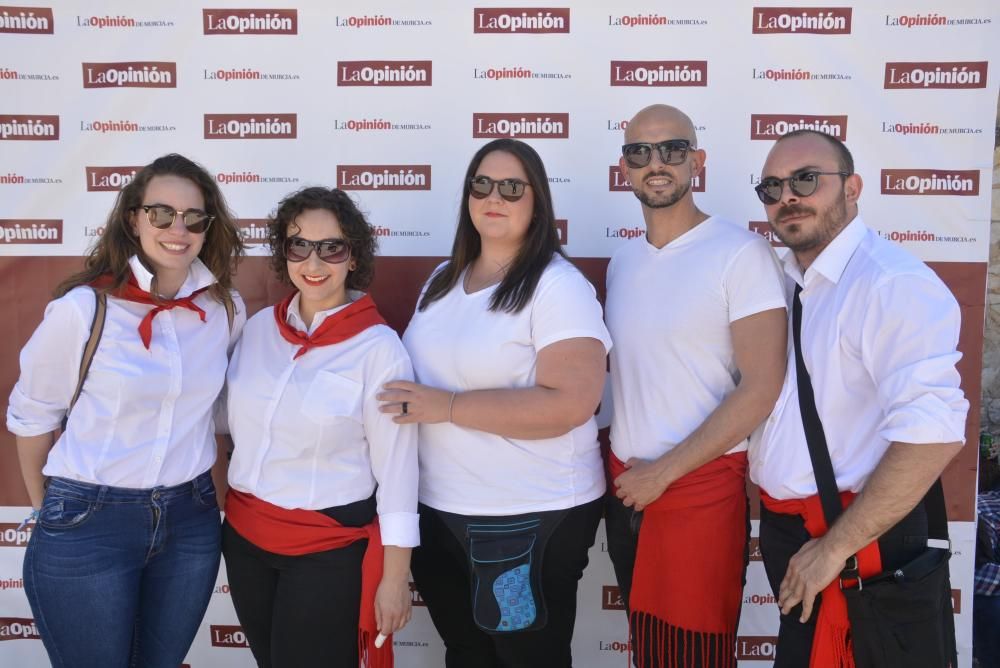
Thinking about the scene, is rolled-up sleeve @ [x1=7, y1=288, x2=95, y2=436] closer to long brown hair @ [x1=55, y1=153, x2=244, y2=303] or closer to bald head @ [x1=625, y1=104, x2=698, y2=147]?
long brown hair @ [x1=55, y1=153, x2=244, y2=303]

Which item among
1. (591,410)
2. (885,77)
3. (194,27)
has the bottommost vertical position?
(591,410)

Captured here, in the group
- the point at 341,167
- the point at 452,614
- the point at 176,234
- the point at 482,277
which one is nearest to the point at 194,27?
the point at 341,167

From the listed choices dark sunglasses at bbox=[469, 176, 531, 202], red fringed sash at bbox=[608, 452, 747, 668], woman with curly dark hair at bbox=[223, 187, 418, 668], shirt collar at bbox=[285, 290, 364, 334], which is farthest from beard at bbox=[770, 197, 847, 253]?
shirt collar at bbox=[285, 290, 364, 334]

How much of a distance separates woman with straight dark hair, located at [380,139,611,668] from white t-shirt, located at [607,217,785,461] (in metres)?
0.18

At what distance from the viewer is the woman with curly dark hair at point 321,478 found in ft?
6.24

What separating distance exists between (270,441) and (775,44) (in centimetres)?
247

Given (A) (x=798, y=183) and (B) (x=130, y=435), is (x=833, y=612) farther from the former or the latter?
(B) (x=130, y=435)

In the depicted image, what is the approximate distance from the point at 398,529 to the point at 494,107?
181 cm

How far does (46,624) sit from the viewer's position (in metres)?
1.87

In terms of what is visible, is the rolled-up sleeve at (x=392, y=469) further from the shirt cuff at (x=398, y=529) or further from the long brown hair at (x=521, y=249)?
the long brown hair at (x=521, y=249)

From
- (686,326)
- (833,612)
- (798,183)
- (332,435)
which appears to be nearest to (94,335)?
(332,435)

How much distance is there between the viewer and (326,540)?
6.24 feet

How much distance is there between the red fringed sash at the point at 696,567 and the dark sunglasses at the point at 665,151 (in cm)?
91

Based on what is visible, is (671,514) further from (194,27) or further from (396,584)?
(194,27)
